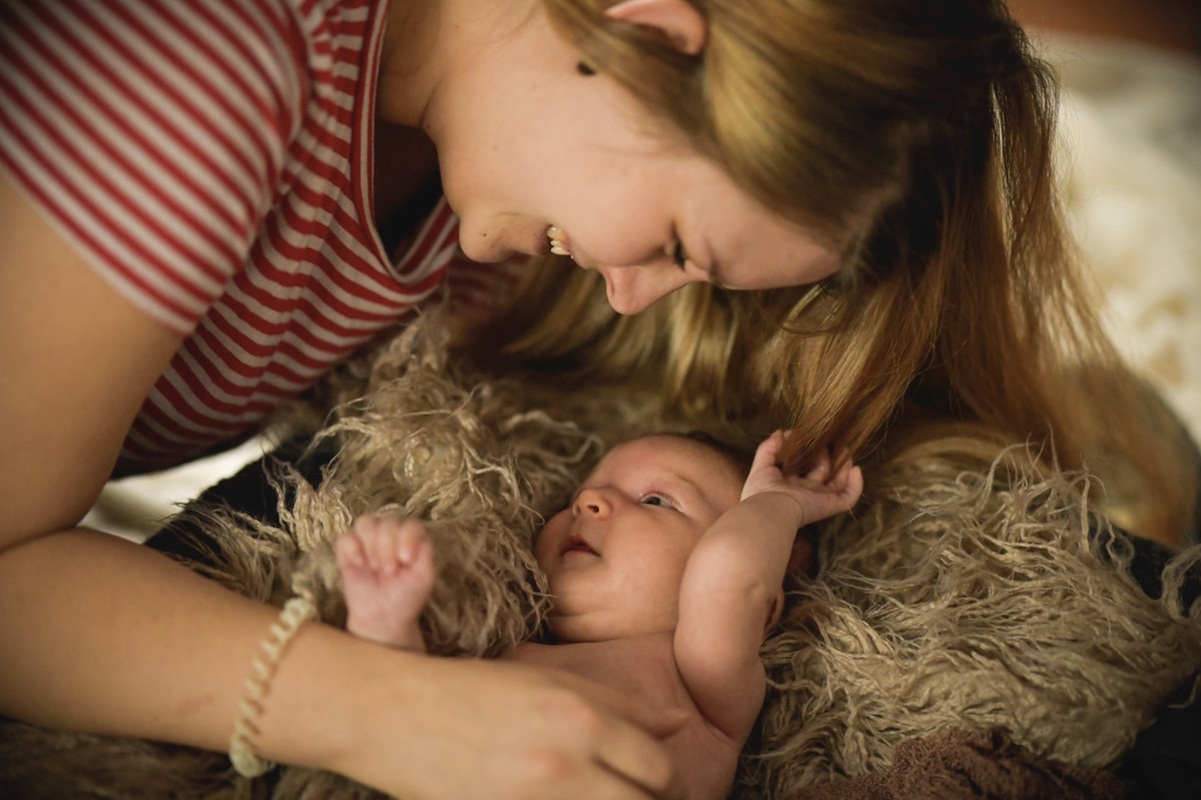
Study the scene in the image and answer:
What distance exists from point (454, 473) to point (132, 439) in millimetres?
370

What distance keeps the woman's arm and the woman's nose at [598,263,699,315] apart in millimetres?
383

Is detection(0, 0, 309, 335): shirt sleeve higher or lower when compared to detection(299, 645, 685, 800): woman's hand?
higher

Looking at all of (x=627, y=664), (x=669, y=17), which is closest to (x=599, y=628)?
(x=627, y=664)

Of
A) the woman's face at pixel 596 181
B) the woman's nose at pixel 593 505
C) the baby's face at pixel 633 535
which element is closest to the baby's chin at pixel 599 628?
the baby's face at pixel 633 535

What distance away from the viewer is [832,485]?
3.63 feet

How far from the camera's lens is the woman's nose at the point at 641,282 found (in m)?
0.92

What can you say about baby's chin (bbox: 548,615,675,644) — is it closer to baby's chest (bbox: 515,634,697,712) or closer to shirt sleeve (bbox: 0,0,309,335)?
baby's chest (bbox: 515,634,697,712)

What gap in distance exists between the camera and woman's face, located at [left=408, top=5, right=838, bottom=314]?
0.80m

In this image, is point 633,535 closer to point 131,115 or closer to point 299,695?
point 299,695

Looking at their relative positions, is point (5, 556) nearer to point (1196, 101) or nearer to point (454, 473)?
point (454, 473)

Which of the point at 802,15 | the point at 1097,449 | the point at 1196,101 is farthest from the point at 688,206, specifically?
the point at 1196,101

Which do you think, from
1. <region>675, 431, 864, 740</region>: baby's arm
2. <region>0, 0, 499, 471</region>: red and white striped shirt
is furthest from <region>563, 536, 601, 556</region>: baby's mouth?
<region>0, 0, 499, 471</region>: red and white striped shirt

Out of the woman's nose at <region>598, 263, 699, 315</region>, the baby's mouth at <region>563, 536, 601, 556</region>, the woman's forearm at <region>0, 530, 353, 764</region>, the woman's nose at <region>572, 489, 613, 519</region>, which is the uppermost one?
the woman's nose at <region>598, 263, 699, 315</region>

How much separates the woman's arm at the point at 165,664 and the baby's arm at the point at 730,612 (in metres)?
0.17
